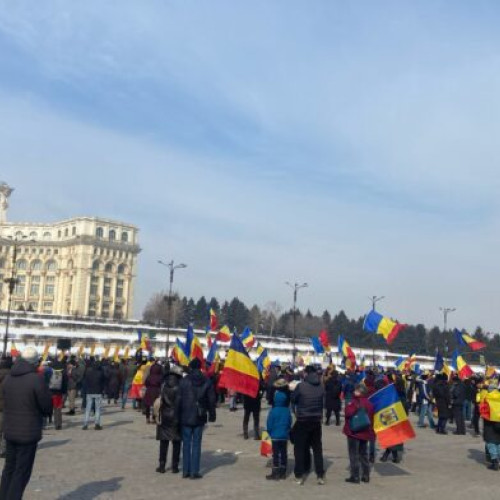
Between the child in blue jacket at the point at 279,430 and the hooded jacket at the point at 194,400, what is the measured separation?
1008mm

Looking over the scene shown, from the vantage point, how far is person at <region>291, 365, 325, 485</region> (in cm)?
966

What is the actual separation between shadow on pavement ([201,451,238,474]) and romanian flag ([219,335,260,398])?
1234 mm

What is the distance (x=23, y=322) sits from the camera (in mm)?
63156

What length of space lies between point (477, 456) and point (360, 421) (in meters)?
5.03

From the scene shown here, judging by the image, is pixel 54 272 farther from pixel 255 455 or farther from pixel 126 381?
pixel 255 455

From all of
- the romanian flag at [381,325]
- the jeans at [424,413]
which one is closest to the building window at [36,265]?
the romanian flag at [381,325]

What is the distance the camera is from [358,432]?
984cm

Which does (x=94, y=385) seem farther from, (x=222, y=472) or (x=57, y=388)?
(x=222, y=472)

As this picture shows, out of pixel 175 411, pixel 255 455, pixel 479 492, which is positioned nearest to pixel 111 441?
pixel 255 455

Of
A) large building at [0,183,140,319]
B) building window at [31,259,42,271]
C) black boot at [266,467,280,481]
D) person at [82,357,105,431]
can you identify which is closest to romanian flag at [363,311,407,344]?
person at [82,357,105,431]

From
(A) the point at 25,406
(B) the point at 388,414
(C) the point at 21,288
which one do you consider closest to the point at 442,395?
(B) the point at 388,414

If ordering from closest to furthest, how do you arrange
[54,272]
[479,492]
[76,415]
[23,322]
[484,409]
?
[479,492], [484,409], [76,415], [23,322], [54,272]

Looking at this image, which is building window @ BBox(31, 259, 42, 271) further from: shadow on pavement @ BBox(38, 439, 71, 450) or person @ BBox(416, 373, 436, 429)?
shadow on pavement @ BBox(38, 439, 71, 450)

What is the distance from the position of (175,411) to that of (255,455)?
3.24 meters
